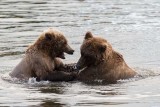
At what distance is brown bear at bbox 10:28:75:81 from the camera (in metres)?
13.8

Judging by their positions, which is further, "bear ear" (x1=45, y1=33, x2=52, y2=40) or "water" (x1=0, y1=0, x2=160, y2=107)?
"bear ear" (x1=45, y1=33, x2=52, y2=40)

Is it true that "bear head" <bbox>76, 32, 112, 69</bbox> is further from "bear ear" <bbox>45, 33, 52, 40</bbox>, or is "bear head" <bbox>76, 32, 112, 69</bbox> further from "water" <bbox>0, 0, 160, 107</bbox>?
"bear ear" <bbox>45, 33, 52, 40</bbox>

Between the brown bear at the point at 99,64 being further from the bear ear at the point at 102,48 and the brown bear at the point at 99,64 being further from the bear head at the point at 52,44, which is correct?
the bear head at the point at 52,44

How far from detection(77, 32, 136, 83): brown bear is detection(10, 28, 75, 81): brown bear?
1.13 ft

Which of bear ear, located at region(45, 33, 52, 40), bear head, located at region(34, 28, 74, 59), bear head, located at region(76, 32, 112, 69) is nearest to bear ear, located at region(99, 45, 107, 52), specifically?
bear head, located at region(76, 32, 112, 69)

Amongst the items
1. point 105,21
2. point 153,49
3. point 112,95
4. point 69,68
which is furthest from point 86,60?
point 105,21

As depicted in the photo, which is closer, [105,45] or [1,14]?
[105,45]

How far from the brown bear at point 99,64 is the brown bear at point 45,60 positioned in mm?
345

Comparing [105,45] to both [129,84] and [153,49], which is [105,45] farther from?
[153,49]

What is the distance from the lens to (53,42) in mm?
14008

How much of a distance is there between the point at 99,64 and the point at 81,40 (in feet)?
18.0

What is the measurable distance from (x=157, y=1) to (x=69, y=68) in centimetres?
1867

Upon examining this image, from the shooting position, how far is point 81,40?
63.9ft

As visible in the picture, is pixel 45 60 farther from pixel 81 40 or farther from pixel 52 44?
pixel 81 40
